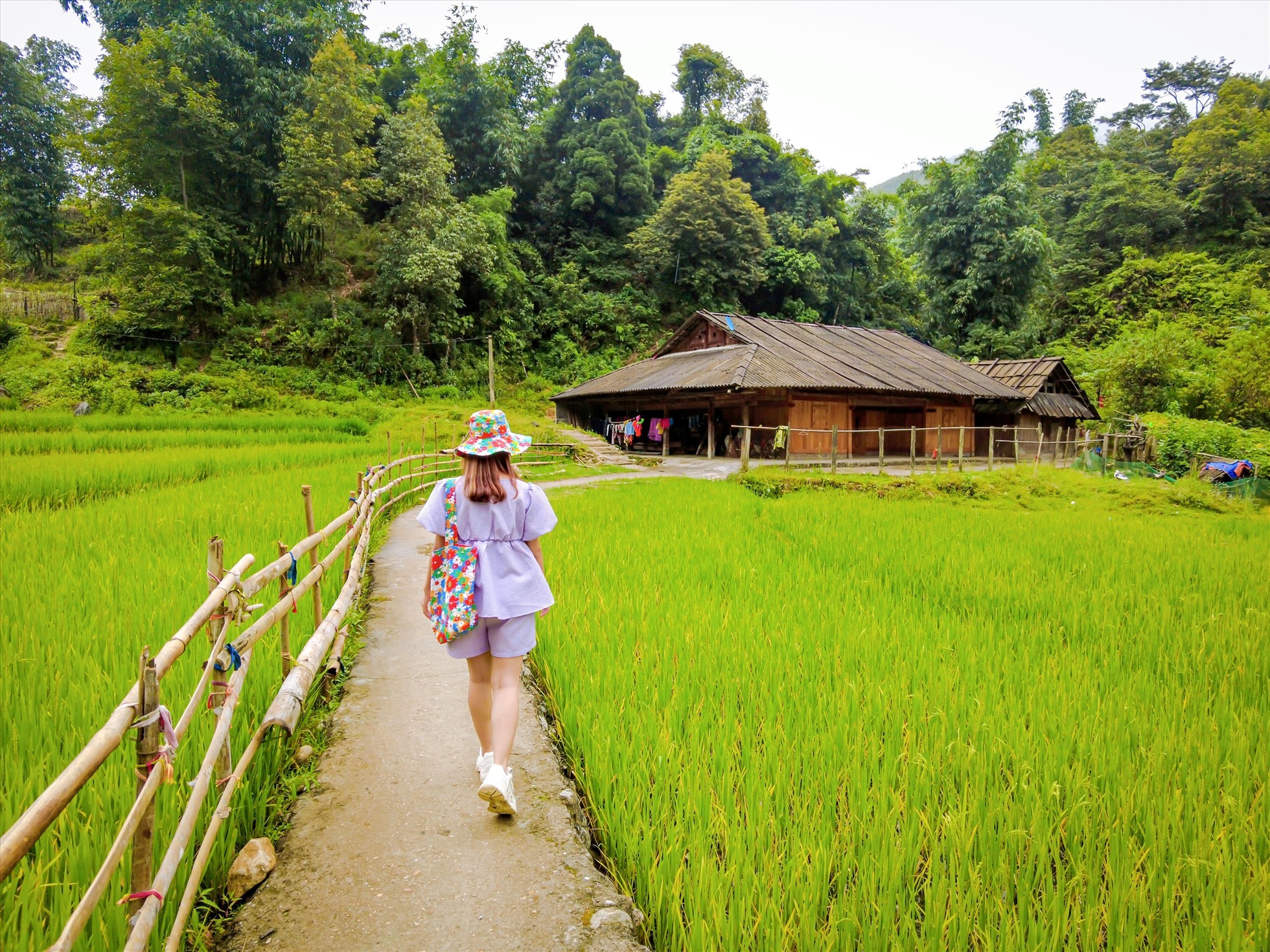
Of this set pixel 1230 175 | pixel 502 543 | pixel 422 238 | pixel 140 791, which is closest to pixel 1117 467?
pixel 502 543

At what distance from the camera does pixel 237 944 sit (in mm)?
1745

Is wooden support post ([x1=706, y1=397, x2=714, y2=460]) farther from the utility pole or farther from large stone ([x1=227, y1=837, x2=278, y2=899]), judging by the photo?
large stone ([x1=227, y1=837, x2=278, y2=899])

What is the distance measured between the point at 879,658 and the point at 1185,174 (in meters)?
44.5

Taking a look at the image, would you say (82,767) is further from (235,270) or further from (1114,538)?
(235,270)

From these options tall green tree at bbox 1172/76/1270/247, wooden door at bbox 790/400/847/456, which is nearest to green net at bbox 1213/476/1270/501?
wooden door at bbox 790/400/847/456

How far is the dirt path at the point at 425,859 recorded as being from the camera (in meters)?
1.77

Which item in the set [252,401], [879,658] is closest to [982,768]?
[879,658]

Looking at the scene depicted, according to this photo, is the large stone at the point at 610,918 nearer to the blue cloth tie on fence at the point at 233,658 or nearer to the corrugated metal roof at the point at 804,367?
the blue cloth tie on fence at the point at 233,658

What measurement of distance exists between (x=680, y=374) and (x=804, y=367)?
3677mm

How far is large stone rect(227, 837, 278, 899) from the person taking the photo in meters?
1.97

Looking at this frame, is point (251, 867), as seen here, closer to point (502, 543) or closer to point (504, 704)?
point (504, 704)

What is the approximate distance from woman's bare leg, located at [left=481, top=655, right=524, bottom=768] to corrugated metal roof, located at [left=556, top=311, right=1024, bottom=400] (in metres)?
14.3

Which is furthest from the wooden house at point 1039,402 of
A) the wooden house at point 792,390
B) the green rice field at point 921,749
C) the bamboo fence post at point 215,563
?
the bamboo fence post at point 215,563

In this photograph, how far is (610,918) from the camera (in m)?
1.83
